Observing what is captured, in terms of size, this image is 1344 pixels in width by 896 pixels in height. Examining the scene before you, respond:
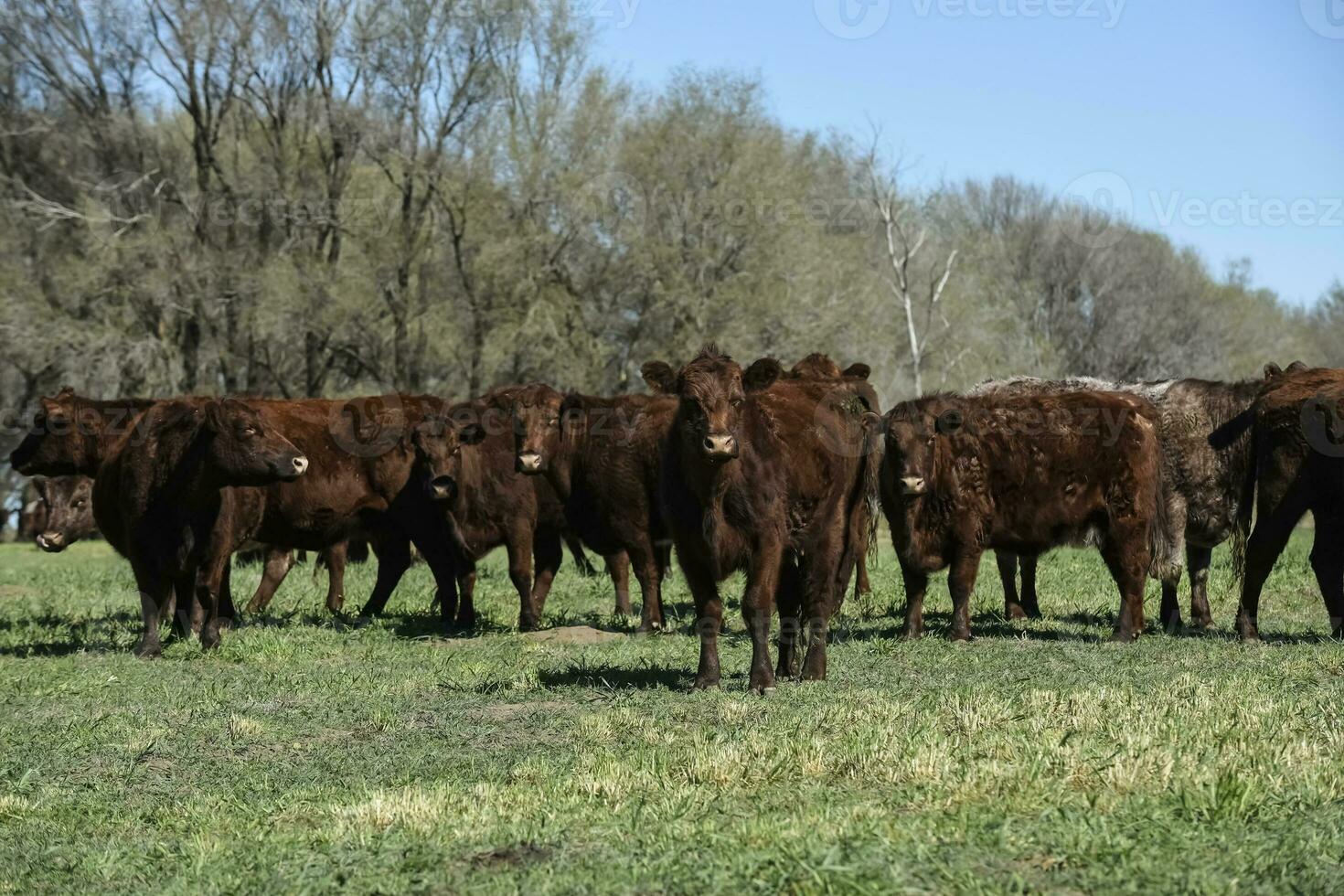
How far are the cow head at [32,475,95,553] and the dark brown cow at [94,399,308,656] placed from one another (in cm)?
359

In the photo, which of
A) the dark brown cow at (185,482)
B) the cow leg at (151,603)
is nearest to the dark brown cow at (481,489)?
the dark brown cow at (185,482)

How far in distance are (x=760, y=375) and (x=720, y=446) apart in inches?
36.2

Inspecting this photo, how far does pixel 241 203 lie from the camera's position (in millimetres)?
37250

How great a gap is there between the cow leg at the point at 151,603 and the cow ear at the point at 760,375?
538 centimetres

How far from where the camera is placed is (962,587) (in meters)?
12.3

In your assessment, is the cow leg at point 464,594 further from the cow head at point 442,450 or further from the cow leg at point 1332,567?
the cow leg at point 1332,567

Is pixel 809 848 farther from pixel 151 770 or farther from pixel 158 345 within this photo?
pixel 158 345

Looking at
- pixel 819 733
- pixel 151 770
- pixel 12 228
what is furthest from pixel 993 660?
pixel 12 228

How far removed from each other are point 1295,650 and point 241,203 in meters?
31.2

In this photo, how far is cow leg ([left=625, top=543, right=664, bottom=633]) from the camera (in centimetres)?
1325

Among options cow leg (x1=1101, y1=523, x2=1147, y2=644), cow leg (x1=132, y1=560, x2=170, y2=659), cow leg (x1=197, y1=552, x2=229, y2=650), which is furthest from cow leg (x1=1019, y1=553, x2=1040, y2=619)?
cow leg (x1=132, y1=560, x2=170, y2=659)

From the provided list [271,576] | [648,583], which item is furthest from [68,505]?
[648,583]

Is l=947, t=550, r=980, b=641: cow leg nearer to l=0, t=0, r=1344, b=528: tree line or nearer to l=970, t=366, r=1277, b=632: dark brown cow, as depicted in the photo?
l=970, t=366, r=1277, b=632: dark brown cow

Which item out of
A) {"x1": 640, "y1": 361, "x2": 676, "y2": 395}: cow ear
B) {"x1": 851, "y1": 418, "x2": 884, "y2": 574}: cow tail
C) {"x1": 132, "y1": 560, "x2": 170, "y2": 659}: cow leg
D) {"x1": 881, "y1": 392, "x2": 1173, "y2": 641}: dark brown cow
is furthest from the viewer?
{"x1": 881, "y1": 392, "x2": 1173, "y2": 641}: dark brown cow
